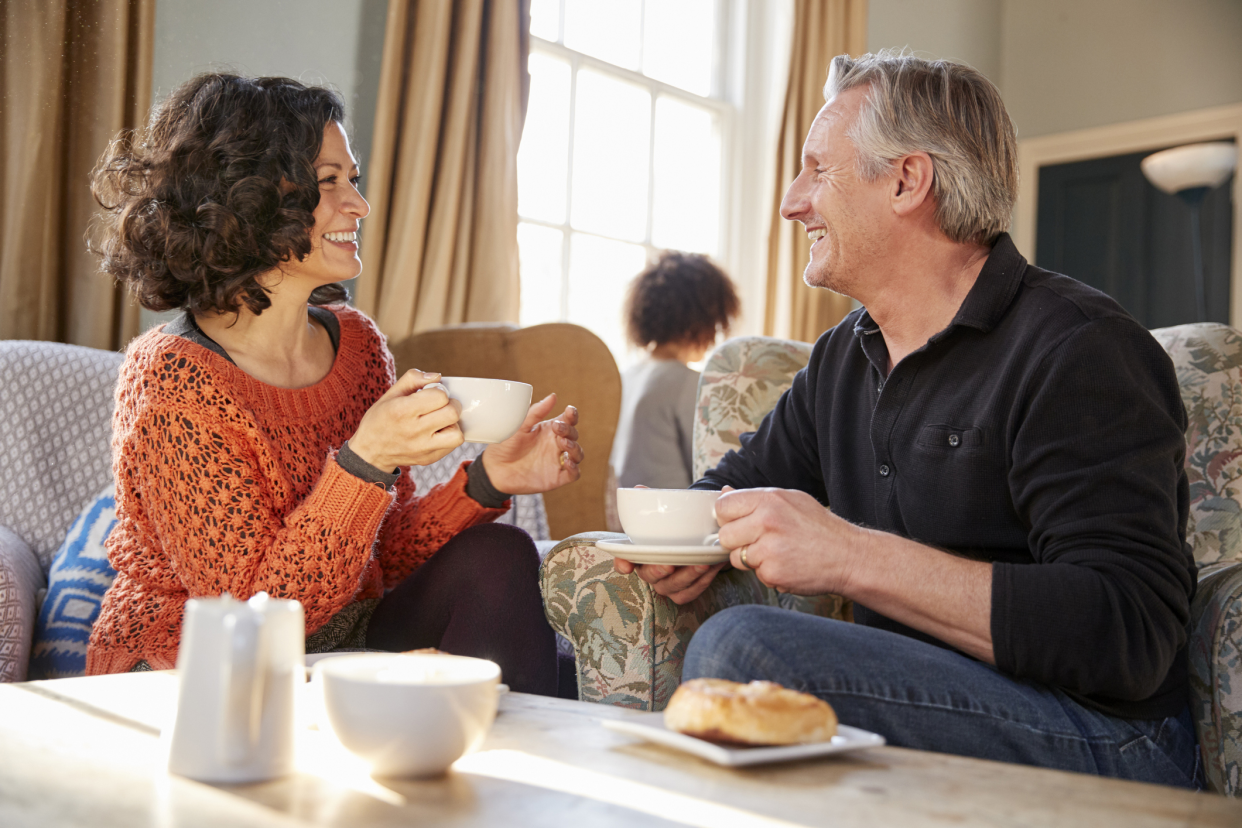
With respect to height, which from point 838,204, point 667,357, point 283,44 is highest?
point 283,44

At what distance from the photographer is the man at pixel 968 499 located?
969mm

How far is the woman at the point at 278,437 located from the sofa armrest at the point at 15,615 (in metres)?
0.17

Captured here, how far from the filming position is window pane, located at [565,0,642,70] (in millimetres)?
3473

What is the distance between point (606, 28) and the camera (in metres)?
3.59

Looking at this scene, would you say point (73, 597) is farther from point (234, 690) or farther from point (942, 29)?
point (942, 29)

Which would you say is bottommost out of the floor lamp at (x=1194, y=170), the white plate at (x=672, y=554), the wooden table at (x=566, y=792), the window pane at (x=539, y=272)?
the wooden table at (x=566, y=792)

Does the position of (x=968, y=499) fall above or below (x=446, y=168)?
below

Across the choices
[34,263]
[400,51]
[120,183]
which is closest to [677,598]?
[120,183]

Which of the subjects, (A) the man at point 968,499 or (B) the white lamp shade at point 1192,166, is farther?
(B) the white lamp shade at point 1192,166

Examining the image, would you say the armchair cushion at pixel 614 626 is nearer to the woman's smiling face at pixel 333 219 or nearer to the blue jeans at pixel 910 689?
the blue jeans at pixel 910 689

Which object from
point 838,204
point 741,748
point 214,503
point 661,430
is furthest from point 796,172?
point 741,748

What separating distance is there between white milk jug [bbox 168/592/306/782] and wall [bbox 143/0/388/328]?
1.74 metres

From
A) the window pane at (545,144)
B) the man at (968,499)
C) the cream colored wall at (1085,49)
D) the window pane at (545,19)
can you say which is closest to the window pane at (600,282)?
the window pane at (545,144)

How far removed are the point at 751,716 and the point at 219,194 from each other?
3.60ft
